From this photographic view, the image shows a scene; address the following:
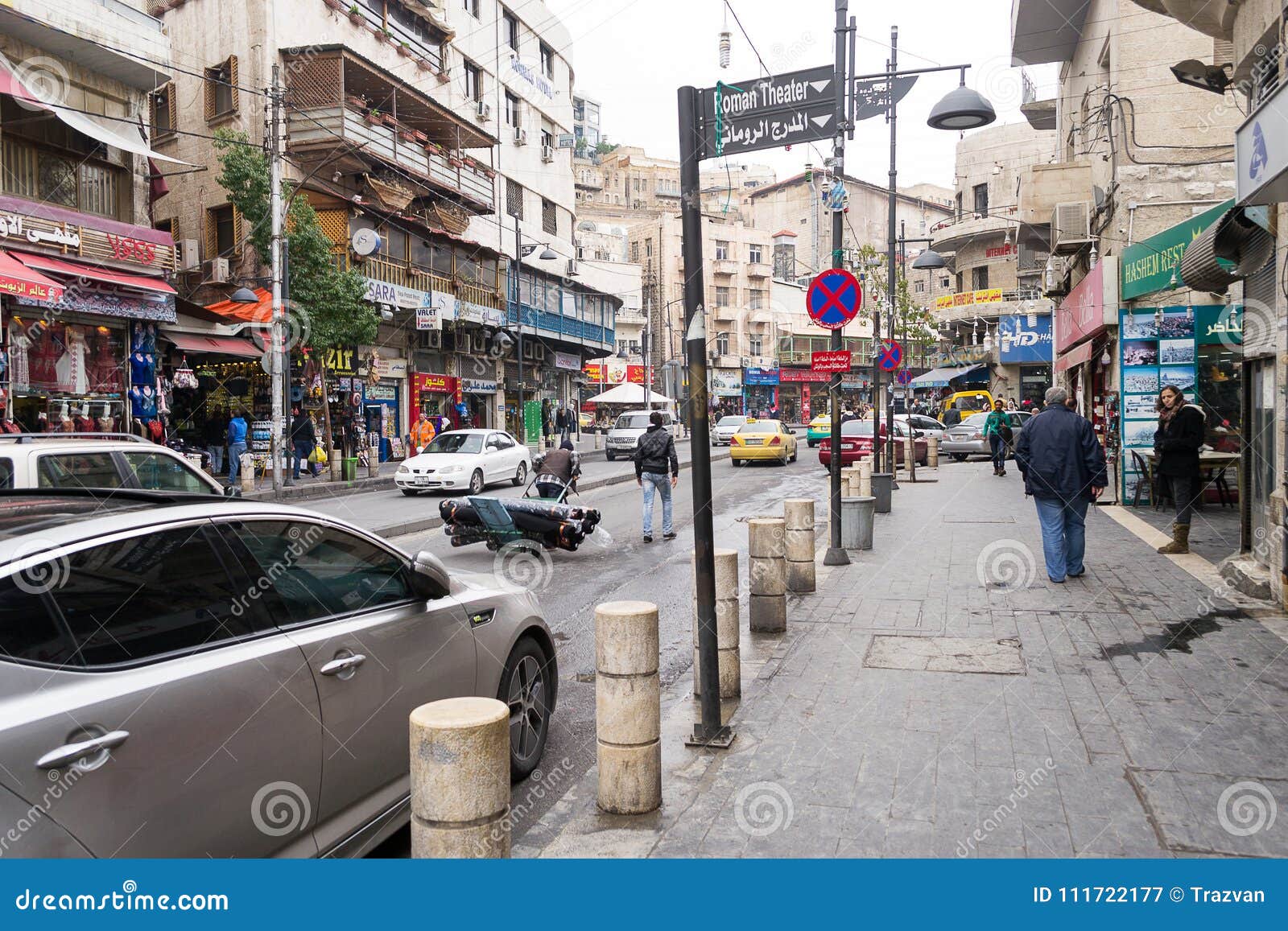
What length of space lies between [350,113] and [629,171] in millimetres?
78769

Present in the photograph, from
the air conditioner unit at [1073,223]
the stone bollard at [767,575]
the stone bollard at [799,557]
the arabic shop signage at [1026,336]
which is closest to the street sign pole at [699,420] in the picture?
the stone bollard at [767,575]

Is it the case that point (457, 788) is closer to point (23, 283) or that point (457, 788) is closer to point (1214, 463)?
point (1214, 463)

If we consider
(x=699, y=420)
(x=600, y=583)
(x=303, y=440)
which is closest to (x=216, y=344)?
(x=303, y=440)

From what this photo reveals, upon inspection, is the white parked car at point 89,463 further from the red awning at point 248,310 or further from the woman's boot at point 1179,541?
the red awning at point 248,310

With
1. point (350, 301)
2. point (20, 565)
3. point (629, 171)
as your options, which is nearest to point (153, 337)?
point (350, 301)

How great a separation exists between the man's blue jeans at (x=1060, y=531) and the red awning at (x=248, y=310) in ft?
62.8

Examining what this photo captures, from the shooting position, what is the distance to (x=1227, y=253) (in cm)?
940

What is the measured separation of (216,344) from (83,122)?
551cm

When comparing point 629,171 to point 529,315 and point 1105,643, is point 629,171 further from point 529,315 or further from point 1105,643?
point 1105,643

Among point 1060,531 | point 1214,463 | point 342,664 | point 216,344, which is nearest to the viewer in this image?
point 342,664

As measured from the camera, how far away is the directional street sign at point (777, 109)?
15.9 ft

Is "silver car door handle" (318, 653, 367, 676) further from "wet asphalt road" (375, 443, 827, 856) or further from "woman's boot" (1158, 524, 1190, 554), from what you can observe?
"woman's boot" (1158, 524, 1190, 554)

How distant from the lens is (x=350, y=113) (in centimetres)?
2500

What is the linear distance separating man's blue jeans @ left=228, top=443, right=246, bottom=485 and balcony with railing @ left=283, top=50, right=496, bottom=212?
7091mm
